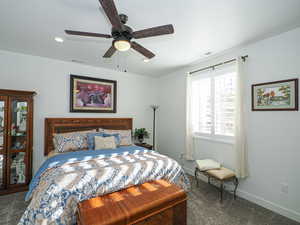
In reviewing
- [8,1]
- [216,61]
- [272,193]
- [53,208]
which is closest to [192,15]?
[216,61]

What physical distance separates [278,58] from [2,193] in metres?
4.99

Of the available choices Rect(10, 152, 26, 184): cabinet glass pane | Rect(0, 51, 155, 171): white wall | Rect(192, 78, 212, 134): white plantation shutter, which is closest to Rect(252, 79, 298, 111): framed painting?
Rect(192, 78, 212, 134): white plantation shutter

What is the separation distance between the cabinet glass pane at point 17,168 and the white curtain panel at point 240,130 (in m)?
3.85

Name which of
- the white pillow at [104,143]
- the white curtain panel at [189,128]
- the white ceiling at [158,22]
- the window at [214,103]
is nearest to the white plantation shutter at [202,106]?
the window at [214,103]

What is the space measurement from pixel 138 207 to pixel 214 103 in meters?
2.43

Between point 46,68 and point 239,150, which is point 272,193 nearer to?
point 239,150

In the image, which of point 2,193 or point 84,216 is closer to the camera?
point 84,216

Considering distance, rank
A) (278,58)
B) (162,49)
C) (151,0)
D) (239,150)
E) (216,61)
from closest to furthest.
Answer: (151,0), (278,58), (239,150), (162,49), (216,61)

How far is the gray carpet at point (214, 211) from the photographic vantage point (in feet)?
6.20

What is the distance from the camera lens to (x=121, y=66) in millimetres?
3602

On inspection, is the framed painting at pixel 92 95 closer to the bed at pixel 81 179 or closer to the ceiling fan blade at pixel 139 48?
the bed at pixel 81 179

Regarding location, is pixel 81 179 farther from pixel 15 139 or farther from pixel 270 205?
pixel 270 205

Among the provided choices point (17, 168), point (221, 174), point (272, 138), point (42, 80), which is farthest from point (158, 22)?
point (17, 168)

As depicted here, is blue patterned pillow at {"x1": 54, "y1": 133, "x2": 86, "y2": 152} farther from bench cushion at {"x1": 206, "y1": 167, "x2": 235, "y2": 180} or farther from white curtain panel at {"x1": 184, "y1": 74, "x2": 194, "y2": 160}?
bench cushion at {"x1": 206, "y1": 167, "x2": 235, "y2": 180}
